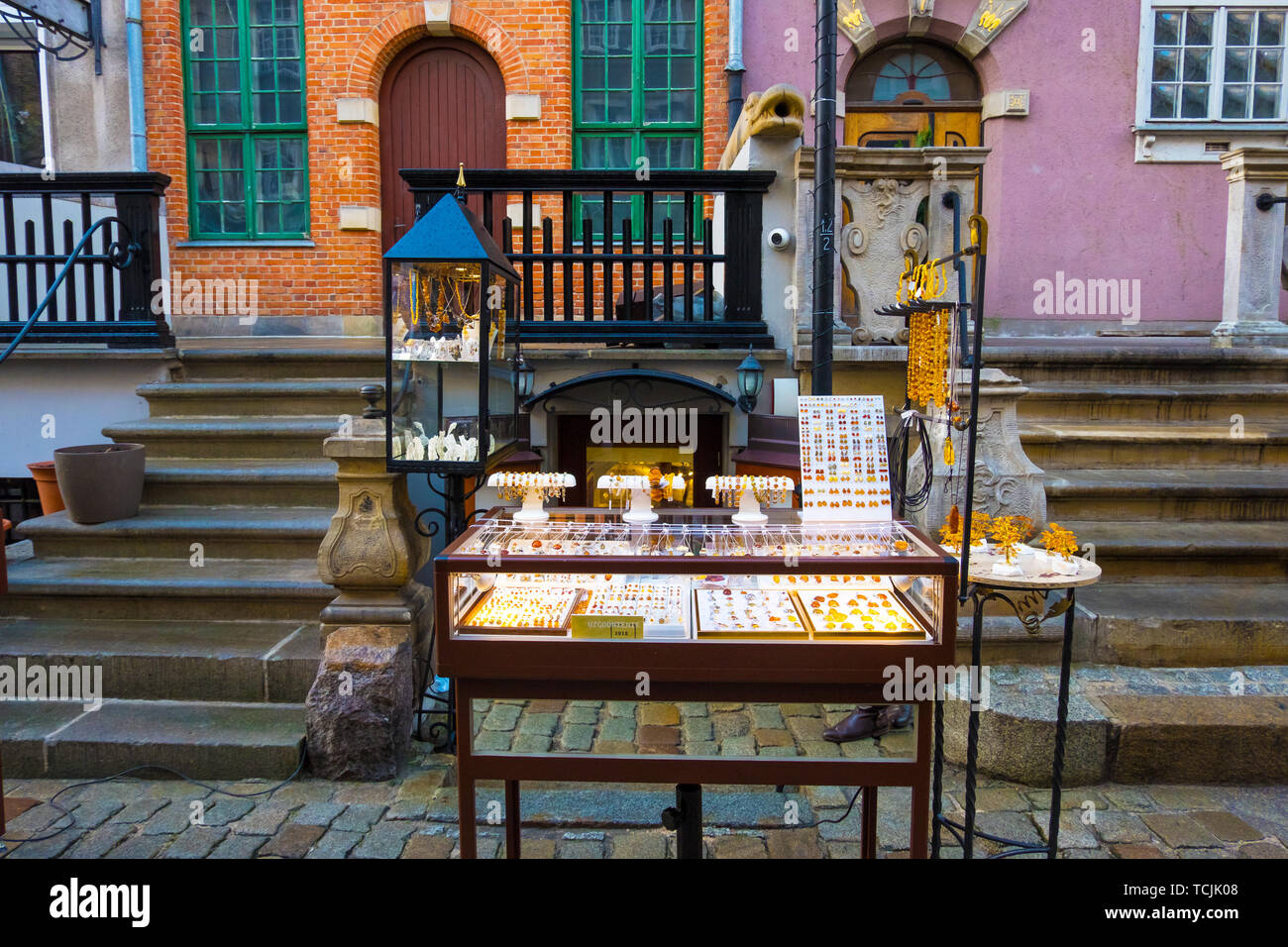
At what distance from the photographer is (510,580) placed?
3.41 m

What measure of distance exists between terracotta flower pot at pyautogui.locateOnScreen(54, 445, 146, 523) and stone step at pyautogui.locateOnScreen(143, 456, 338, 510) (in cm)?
22

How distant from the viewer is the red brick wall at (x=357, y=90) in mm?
9578

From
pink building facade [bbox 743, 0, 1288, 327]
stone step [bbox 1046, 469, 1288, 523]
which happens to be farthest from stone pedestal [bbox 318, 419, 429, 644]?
pink building facade [bbox 743, 0, 1288, 327]

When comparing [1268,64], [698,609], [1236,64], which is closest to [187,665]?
[698,609]

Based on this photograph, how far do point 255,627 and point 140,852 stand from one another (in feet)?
5.26

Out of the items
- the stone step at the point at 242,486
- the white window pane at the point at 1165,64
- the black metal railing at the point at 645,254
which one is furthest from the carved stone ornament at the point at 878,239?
the white window pane at the point at 1165,64

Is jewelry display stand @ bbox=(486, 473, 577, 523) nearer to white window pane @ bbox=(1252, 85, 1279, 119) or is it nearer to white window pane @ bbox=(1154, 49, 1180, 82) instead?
white window pane @ bbox=(1154, 49, 1180, 82)

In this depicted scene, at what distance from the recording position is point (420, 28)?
9672 millimetres

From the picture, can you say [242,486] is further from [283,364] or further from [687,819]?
[687,819]

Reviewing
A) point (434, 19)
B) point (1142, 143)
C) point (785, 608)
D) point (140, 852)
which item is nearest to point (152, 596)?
point (140, 852)

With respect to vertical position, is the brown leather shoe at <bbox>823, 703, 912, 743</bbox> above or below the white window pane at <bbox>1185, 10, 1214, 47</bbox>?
below

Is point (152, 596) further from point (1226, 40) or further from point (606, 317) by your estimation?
point (1226, 40)

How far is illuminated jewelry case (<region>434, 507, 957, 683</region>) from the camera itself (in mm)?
Result: 2877

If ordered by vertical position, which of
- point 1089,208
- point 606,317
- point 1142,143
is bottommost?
point 606,317
